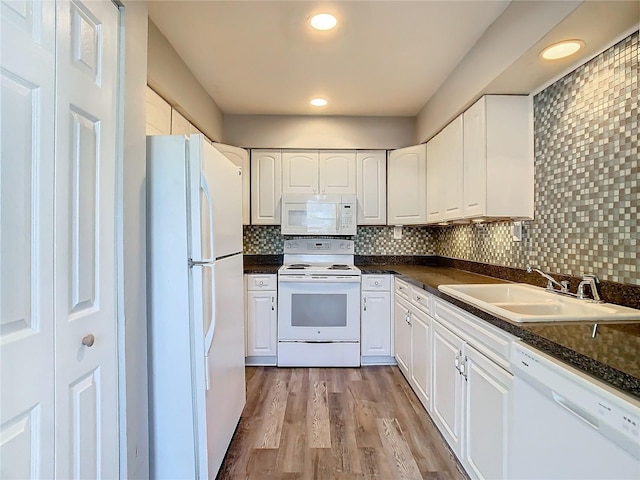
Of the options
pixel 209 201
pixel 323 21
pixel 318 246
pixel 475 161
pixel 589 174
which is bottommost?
pixel 318 246

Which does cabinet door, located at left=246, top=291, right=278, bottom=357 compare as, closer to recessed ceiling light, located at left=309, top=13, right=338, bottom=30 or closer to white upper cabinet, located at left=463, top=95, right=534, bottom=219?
white upper cabinet, located at left=463, top=95, right=534, bottom=219

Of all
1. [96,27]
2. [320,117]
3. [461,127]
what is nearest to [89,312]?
[96,27]

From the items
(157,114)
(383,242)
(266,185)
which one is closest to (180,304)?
(157,114)

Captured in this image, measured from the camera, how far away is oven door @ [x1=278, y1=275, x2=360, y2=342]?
301cm

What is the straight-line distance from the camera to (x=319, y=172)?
337 cm

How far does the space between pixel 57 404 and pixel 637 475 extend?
1434 millimetres

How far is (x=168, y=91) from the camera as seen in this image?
2068 mm

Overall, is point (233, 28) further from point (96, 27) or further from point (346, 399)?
point (346, 399)

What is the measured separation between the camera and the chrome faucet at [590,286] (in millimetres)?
1518

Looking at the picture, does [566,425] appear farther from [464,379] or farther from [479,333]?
[464,379]

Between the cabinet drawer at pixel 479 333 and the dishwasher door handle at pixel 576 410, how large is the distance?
28cm

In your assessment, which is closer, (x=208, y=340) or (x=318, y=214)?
(x=208, y=340)

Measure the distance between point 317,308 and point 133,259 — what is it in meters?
1.92

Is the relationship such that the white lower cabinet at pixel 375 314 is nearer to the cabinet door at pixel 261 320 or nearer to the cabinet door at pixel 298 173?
the cabinet door at pixel 261 320
